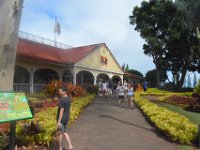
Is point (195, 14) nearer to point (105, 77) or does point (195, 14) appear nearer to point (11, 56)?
point (105, 77)

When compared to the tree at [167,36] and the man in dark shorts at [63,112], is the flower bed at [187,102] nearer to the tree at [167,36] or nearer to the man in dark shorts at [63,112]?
the man in dark shorts at [63,112]

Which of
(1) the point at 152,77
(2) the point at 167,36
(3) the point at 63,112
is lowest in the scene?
(3) the point at 63,112

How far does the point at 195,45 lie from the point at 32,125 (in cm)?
3175

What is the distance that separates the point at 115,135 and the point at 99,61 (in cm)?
2326

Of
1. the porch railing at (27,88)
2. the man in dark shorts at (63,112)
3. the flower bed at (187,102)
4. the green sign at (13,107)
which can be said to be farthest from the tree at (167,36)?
the green sign at (13,107)

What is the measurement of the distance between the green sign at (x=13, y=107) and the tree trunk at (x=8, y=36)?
0.72 meters

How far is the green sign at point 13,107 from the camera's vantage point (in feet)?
18.8

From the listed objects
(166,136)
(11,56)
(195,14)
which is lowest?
(166,136)

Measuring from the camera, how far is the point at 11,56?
6.84 m

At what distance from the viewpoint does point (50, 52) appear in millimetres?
29906

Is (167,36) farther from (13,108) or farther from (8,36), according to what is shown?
(13,108)

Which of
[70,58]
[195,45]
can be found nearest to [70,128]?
[70,58]

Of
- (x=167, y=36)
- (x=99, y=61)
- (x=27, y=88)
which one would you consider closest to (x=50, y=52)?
(x=99, y=61)

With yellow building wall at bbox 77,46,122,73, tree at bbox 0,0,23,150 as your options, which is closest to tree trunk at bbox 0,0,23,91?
tree at bbox 0,0,23,150
